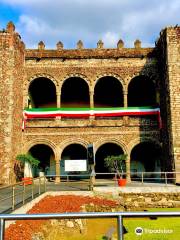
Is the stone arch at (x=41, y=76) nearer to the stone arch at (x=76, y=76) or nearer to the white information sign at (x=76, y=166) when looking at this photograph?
the stone arch at (x=76, y=76)

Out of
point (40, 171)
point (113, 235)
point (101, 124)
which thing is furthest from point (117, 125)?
point (113, 235)

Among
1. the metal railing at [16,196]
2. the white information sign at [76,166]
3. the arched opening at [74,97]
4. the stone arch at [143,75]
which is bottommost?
the metal railing at [16,196]

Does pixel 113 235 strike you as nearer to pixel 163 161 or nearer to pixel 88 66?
pixel 163 161

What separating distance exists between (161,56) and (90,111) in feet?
18.2

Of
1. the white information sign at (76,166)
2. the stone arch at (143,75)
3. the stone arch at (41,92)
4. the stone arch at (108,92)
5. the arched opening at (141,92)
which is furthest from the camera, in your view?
the arched opening at (141,92)

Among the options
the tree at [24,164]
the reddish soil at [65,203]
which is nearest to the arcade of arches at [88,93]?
the tree at [24,164]

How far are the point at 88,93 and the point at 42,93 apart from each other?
11.2ft

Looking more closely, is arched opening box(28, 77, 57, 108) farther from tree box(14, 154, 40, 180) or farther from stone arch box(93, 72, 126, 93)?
tree box(14, 154, 40, 180)

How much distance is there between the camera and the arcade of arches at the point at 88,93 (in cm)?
2259

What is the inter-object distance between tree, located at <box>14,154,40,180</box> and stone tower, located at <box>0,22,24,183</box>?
1.66ft

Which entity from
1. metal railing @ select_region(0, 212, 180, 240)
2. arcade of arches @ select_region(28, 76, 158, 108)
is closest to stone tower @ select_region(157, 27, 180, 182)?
arcade of arches @ select_region(28, 76, 158, 108)

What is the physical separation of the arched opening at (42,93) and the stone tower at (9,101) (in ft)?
7.83

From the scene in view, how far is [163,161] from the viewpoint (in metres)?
19.8

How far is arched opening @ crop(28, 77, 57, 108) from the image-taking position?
2244 cm
